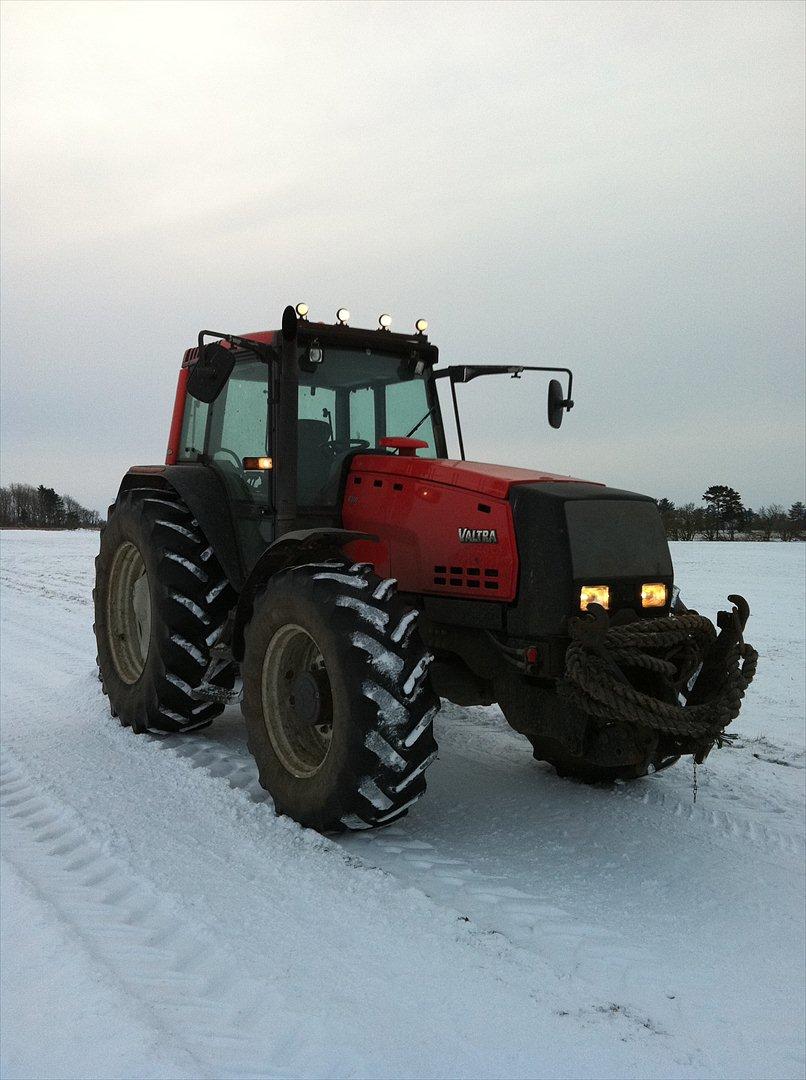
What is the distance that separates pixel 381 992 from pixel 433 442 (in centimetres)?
331

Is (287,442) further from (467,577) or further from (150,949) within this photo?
(150,949)

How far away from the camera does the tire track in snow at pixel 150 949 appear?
265 cm

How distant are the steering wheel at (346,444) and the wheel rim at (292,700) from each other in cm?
114

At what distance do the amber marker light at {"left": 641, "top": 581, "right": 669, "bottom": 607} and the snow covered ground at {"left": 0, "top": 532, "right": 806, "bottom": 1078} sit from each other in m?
1.07

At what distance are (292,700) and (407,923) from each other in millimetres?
1356

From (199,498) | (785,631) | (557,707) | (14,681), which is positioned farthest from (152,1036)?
(785,631)

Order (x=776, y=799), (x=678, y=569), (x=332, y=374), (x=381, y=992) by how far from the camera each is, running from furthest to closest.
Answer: (x=678, y=569) → (x=332, y=374) → (x=776, y=799) → (x=381, y=992)

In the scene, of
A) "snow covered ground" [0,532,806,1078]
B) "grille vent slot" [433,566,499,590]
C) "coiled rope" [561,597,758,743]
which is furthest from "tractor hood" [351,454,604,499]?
"snow covered ground" [0,532,806,1078]

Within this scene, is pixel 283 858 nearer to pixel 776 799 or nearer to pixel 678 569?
pixel 776 799

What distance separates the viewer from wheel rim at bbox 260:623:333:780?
443 centimetres

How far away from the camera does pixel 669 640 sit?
403cm

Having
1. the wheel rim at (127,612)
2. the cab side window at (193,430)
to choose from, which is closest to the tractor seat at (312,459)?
the cab side window at (193,430)

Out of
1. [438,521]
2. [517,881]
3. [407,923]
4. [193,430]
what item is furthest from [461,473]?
[193,430]

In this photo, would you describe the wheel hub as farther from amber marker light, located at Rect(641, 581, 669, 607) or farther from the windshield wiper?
the windshield wiper
